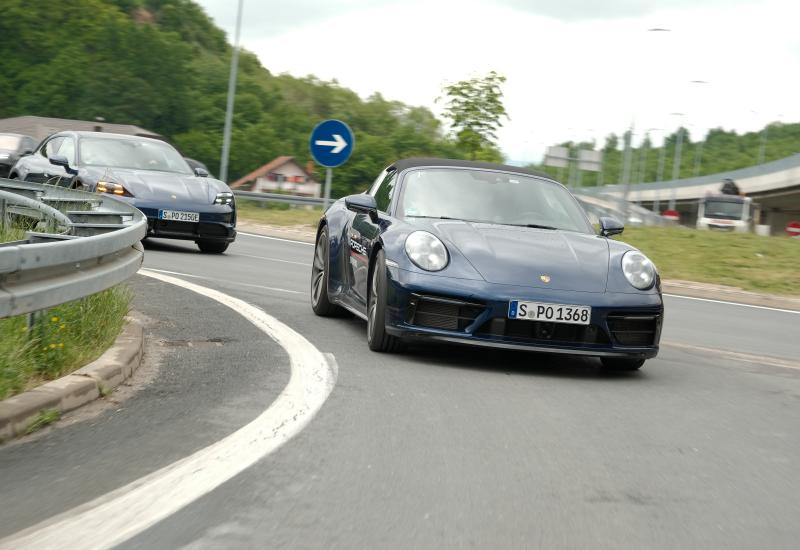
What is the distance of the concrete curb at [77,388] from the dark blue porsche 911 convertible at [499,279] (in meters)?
1.62

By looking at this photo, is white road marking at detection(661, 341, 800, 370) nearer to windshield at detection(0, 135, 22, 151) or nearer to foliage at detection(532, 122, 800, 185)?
windshield at detection(0, 135, 22, 151)

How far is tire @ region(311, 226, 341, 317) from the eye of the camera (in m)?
9.41

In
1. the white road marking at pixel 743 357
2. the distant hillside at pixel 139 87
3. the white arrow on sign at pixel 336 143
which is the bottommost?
the white road marking at pixel 743 357

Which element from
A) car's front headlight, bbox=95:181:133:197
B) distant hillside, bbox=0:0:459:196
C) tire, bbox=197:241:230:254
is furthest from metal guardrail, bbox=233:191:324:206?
distant hillside, bbox=0:0:459:196

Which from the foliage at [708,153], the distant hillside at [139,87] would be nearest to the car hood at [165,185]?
the distant hillside at [139,87]

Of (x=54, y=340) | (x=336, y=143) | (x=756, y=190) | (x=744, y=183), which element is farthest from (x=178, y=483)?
(x=744, y=183)

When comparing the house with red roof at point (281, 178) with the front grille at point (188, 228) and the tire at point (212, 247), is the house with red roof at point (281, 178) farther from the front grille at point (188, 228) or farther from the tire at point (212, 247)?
the front grille at point (188, 228)

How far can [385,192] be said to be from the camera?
890 centimetres

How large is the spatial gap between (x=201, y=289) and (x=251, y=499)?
6697 millimetres

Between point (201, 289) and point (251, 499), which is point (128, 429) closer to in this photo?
point (251, 499)

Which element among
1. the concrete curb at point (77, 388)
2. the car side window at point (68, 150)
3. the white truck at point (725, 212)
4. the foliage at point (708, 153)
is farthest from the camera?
the foliage at point (708, 153)

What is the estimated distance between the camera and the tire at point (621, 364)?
7.60 m

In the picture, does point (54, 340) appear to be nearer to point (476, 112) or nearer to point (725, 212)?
point (476, 112)

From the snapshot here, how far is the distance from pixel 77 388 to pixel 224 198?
10332 mm
